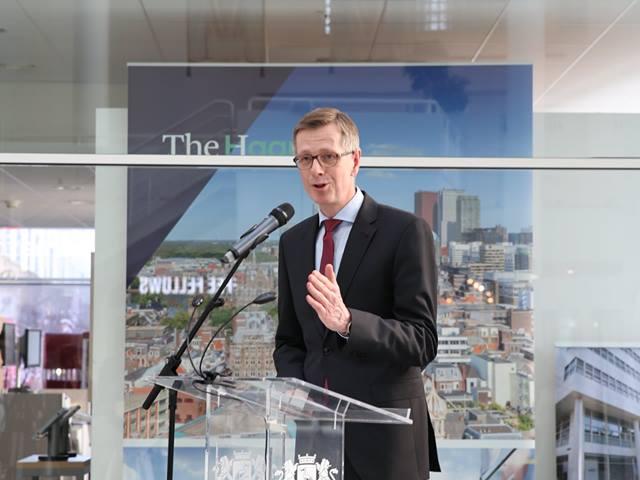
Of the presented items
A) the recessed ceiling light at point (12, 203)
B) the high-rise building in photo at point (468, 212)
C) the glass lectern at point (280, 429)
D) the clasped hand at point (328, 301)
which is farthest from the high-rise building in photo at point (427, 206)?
the glass lectern at point (280, 429)

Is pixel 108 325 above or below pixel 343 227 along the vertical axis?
below

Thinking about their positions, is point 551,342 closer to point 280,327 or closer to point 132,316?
point 132,316

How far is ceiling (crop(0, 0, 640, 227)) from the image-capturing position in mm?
5121

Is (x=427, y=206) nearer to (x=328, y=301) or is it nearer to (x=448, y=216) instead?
(x=448, y=216)

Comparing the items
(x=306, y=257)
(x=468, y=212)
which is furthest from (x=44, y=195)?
(x=306, y=257)

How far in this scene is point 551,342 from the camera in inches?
198

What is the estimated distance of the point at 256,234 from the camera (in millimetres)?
2508

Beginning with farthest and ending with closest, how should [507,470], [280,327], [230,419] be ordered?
[507,470]
[280,327]
[230,419]

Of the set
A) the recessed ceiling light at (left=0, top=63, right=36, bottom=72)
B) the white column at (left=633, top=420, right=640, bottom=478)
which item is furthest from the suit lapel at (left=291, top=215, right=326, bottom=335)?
the white column at (left=633, top=420, right=640, bottom=478)

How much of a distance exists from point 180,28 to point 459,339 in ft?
7.24

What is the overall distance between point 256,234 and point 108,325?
2.70m

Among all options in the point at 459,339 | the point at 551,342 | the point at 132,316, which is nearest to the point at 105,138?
the point at 132,316

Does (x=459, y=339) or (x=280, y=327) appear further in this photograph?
(x=459, y=339)

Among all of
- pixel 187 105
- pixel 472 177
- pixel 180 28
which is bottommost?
pixel 472 177
